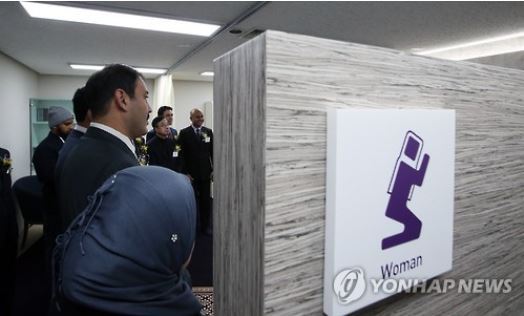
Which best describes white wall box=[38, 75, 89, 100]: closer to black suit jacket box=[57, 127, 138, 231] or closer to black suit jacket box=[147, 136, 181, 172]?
black suit jacket box=[147, 136, 181, 172]

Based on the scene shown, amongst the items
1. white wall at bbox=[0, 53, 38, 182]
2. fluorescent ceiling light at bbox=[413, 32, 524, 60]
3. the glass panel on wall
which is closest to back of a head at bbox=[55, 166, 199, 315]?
fluorescent ceiling light at bbox=[413, 32, 524, 60]

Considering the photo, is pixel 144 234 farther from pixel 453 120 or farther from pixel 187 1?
pixel 187 1

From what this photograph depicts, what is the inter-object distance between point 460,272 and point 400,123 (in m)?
0.85

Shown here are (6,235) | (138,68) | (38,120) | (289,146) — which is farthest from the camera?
(38,120)

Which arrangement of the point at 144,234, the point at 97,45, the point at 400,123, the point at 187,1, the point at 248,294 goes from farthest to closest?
the point at 97,45
the point at 187,1
the point at 400,123
the point at 248,294
the point at 144,234

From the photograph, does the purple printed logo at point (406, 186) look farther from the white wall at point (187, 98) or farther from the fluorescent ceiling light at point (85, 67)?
the white wall at point (187, 98)

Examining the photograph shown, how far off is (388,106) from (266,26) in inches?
101

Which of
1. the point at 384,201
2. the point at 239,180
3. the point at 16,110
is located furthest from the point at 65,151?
the point at 16,110

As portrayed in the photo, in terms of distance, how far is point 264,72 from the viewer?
36.6 inches

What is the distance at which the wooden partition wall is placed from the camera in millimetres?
969

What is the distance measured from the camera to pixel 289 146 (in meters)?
1.00

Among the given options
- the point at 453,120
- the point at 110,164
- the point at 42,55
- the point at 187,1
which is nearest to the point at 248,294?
the point at 110,164

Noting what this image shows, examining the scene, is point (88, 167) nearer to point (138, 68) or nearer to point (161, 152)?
point (161, 152)

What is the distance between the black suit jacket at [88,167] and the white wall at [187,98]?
666 centimetres
